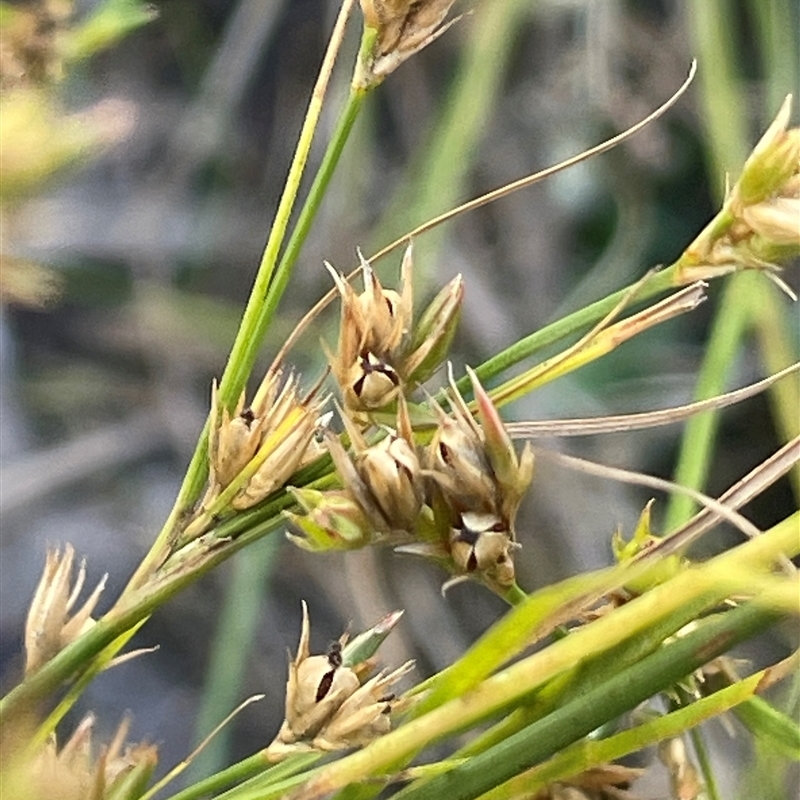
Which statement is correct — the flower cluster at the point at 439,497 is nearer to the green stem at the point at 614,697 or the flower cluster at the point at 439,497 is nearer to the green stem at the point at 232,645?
the green stem at the point at 614,697

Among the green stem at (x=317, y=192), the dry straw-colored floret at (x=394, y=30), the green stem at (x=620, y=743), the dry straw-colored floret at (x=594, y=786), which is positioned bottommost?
the dry straw-colored floret at (x=594, y=786)

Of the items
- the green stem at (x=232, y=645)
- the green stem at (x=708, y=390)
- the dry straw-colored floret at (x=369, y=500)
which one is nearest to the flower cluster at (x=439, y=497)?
the dry straw-colored floret at (x=369, y=500)

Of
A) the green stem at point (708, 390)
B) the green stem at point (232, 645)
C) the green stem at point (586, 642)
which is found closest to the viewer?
the green stem at point (586, 642)

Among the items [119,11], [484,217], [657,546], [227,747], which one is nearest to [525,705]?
[657,546]

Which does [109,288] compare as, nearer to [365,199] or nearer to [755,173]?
[365,199]

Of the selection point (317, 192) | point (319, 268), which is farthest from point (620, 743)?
point (319, 268)

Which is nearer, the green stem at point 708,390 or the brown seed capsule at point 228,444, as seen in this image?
the brown seed capsule at point 228,444
